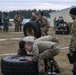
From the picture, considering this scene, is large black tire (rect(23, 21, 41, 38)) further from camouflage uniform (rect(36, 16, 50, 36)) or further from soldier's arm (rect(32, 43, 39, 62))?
camouflage uniform (rect(36, 16, 50, 36))

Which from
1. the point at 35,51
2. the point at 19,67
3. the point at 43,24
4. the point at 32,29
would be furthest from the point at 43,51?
the point at 43,24

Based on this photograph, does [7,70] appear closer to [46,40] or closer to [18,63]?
[18,63]

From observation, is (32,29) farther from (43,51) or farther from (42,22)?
(42,22)

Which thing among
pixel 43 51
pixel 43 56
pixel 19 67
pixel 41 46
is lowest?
pixel 19 67

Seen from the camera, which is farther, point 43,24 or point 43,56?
point 43,24

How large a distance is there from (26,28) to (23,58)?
9.34 ft

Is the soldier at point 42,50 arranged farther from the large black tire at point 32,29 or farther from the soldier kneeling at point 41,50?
the large black tire at point 32,29

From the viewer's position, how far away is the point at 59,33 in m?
25.8

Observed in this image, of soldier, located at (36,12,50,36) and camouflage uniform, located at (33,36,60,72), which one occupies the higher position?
soldier, located at (36,12,50,36)

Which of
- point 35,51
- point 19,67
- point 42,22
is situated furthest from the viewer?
point 42,22

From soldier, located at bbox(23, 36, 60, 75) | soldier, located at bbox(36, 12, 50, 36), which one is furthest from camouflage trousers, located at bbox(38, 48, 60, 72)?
soldier, located at bbox(36, 12, 50, 36)

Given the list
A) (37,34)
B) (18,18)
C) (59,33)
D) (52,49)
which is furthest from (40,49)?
(18,18)

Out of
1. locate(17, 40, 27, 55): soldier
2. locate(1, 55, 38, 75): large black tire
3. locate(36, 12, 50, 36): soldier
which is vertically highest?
locate(36, 12, 50, 36): soldier

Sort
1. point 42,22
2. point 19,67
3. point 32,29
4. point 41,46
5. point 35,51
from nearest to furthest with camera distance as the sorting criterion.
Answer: point 35,51, point 19,67, point 41,46, point 32,29, point 42,22
